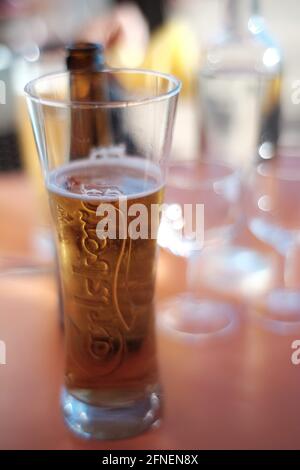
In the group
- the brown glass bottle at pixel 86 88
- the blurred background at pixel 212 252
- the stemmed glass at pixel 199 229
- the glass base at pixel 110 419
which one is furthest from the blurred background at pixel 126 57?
the glass base at pixel 110 419

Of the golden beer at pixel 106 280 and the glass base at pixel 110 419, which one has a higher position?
the golden beer at pixel 106 280

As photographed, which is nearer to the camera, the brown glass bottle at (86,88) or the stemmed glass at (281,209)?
the brown glass bottle at (86,88)

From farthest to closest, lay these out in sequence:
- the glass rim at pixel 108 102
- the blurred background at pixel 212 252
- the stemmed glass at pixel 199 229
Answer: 1. the stemmed glass at pixel 199 229
2. the blurred background at pixel 212 252
3. the glass rim at pixel 108 102

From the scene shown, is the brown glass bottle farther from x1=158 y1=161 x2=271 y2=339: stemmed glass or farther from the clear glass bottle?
the clear glass bottle

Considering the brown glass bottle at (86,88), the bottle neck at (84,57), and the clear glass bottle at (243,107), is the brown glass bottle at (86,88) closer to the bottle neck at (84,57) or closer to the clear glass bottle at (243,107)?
the bottle neck at (84,57)

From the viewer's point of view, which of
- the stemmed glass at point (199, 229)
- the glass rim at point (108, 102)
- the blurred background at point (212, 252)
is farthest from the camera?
the stemmed glass at point (199, 229)

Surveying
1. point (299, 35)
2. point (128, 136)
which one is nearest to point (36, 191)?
point (128, 136)

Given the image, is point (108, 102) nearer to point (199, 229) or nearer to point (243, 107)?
point (199, 229)

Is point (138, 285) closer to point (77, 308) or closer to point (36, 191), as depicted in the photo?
point (77, 308)

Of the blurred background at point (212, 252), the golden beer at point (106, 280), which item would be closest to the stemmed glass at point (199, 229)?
the blurred background at point (212, 252)
